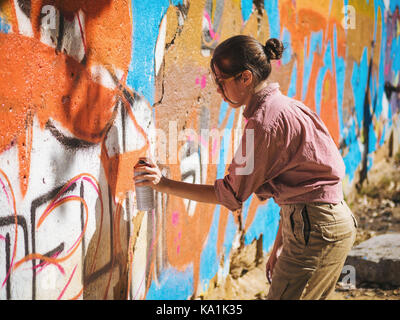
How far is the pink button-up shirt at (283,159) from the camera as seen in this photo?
2213 millimetres

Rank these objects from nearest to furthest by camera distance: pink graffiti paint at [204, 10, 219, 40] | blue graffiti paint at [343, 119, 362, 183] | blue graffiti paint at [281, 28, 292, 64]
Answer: pink graffiti paint at [204, 10, 219, 40]
blue graffiti paint at [281, 28, 292, 64]
blue graffiti paint at [343, 119, 362, 183]

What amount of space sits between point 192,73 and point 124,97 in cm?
85

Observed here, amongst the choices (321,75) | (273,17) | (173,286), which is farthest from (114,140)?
(321,75)

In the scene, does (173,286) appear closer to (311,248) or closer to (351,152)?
(311,248)

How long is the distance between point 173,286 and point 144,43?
1653 millimetres

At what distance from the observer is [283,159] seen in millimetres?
2270

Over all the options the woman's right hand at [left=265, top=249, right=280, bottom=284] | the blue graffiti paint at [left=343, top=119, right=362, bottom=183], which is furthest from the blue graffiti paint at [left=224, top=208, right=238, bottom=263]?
the blue graffiti paint at [left=343, top=119, right=362, bottom=183]

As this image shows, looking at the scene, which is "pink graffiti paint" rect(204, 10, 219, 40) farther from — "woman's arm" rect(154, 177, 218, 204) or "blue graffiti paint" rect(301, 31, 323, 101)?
"blue graffiti paint" rect(301, 31, 323, 101)

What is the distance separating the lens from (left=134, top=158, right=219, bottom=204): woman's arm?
235 centimetres

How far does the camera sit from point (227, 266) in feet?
13.6

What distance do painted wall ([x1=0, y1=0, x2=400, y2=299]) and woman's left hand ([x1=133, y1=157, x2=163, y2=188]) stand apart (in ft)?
0.72

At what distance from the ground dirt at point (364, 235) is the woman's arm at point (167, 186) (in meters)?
1.55

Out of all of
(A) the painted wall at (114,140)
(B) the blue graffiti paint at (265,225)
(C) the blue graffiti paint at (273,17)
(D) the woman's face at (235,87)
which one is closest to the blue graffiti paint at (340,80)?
(A) the painted wall at (114,140)

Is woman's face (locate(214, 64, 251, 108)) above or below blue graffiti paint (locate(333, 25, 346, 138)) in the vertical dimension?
below
